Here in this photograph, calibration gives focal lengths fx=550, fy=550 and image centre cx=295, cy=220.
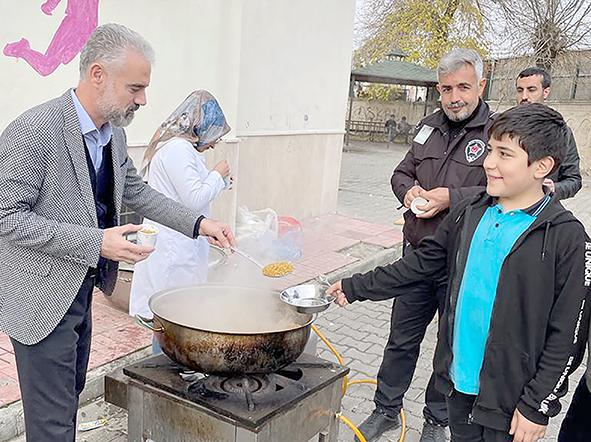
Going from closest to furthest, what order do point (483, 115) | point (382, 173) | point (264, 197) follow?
point (483, 115) < point (264, 197) < point (382, 173)

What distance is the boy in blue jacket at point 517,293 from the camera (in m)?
2.12

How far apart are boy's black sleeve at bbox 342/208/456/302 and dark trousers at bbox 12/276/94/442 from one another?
4.21 ft

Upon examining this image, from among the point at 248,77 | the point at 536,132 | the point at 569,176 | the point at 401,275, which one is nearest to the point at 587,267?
the point at 536,132

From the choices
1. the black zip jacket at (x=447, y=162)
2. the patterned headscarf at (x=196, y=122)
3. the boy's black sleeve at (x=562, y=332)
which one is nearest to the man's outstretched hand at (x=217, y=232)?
the patterned headscarf at (x=196, y=122)

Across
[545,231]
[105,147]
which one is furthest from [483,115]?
[105,147]

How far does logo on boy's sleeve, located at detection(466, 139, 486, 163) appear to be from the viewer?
313 cm

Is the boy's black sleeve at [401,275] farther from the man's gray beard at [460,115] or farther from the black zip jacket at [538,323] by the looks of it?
the man's gray beard at [460,115]

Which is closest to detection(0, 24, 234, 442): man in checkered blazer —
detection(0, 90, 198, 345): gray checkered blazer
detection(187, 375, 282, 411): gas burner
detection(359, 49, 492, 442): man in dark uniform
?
detection(0, 90, 198, 345): gray checkered blazer

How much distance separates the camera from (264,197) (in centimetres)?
796

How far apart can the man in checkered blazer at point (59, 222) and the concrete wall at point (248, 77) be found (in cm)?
253

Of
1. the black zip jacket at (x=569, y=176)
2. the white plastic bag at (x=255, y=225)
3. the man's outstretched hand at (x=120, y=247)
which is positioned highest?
the black zip jacket at (x=569, y=176)

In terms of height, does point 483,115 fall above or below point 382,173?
above

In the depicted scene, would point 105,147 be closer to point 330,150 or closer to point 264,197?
point 264,197

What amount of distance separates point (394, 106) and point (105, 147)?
1181 inches
